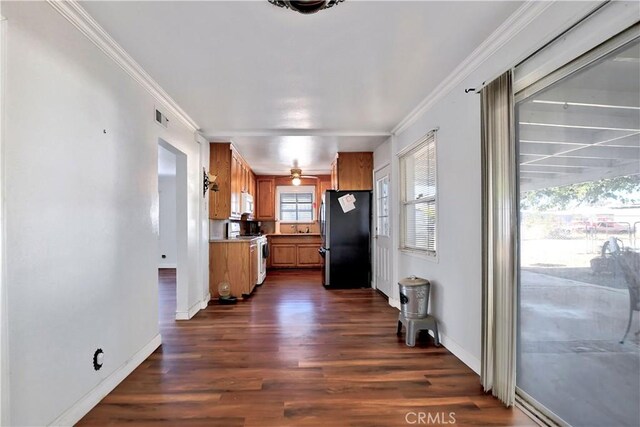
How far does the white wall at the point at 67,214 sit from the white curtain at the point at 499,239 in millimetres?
2558

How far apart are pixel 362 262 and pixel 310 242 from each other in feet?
7.75

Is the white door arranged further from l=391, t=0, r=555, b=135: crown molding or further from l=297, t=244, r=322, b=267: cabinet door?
l=297, t=244, r=322, b=267: cabinet door

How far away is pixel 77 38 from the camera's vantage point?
76.9 inches

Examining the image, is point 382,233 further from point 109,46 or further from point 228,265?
point 109,46

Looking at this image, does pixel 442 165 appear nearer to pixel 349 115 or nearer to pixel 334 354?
pixel 349 115

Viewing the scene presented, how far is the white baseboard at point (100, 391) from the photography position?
1819 millimetres

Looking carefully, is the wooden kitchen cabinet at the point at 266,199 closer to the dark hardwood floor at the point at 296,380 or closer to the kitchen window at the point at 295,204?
the kitchen window at the point at 295,204

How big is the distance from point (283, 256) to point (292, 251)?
0.25 metres

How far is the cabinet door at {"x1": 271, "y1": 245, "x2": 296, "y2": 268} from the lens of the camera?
7914 millimetres

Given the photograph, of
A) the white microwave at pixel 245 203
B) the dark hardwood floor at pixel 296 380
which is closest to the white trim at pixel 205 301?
the dark hardwood floor at pixel 296 380

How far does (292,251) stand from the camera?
313 inches

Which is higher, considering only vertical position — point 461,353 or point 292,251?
point 292,251

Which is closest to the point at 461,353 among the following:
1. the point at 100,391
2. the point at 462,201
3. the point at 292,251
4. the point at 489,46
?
the point at 462,201

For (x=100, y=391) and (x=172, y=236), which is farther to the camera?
(x=172, y=236)
